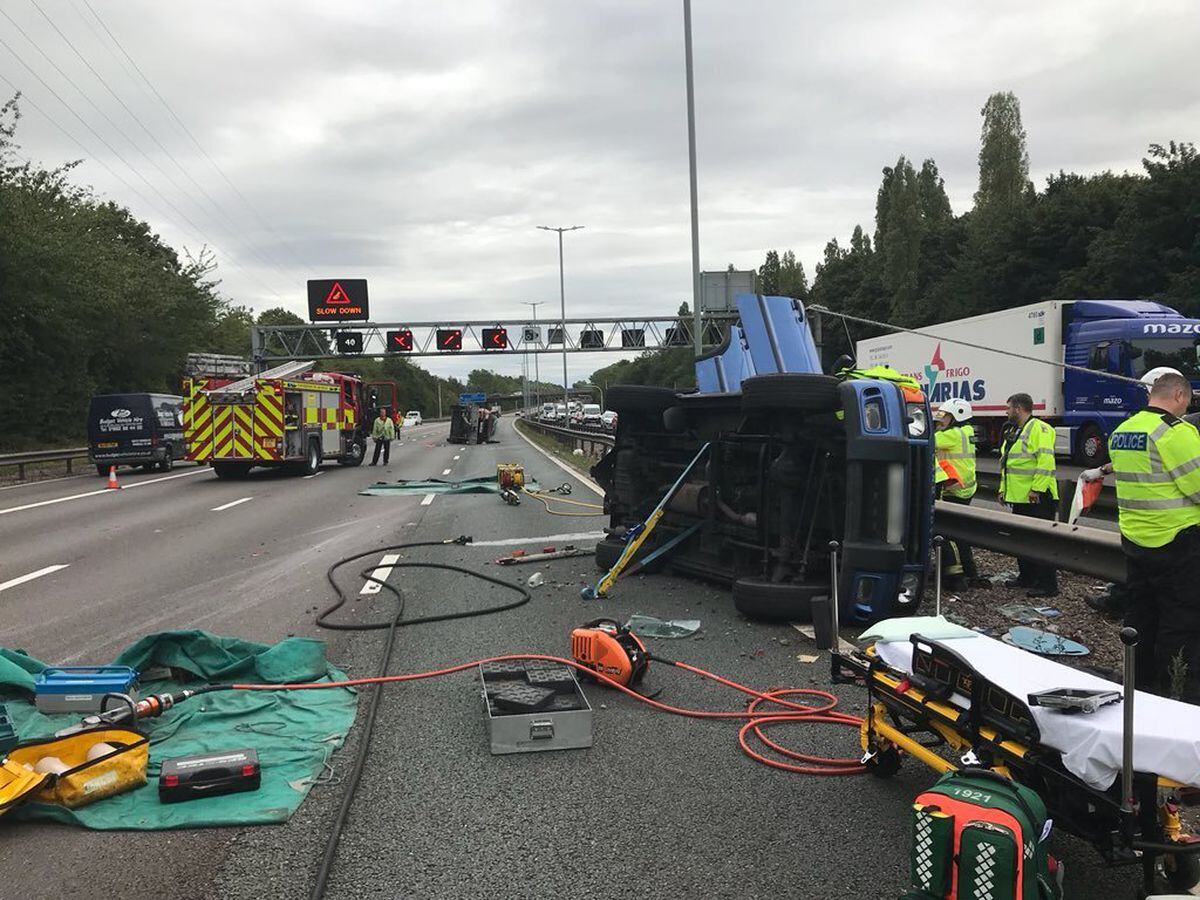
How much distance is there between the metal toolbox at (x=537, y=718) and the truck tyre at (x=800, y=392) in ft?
8.77

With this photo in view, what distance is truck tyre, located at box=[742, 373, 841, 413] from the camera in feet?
20.2

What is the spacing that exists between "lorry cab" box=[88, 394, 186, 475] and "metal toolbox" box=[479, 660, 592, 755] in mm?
21496

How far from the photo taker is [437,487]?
18.8 metres

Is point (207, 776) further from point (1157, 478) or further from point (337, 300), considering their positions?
point (337, 300)

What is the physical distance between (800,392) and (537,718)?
10.3 feet

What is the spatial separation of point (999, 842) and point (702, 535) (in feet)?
18.6

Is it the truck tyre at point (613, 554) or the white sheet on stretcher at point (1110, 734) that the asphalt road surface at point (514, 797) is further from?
the white sheet on stretcher at point (1110, 734)

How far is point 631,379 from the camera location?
12738cm

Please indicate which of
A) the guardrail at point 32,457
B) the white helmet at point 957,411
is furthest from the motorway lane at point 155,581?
the white helmet at point 957,411

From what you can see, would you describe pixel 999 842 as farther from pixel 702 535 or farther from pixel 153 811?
pixel 702 535

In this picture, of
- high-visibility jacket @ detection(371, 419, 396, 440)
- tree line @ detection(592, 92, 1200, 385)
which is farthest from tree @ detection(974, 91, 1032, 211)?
high-visibility jacket @ detection(371, 419, 396, 440)

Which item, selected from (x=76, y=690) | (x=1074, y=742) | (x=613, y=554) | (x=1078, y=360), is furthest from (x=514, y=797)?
(x=1078, y=360)

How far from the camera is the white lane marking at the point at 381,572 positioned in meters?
8.09

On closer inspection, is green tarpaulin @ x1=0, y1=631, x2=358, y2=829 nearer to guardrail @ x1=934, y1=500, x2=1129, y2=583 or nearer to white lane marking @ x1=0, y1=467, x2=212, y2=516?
guardrail @ x1=934, y1=500, x2=1129, y2=583
